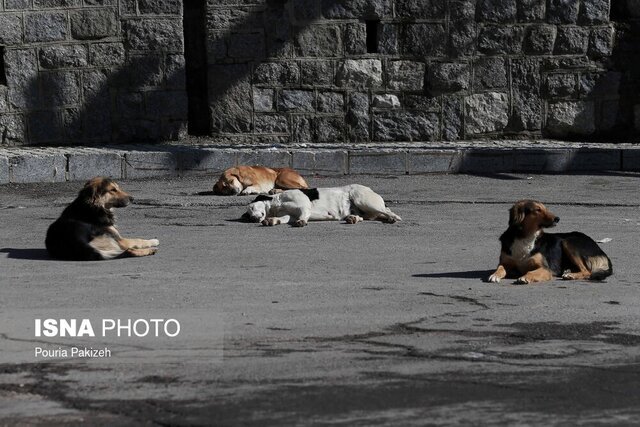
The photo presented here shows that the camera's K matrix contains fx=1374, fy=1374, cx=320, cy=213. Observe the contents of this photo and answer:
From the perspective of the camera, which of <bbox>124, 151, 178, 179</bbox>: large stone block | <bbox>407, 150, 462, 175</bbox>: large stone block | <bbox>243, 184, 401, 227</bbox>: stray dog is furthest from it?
<bbox>407, 150, 462, 175</bbox>: large stone block

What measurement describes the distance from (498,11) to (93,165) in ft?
20.6

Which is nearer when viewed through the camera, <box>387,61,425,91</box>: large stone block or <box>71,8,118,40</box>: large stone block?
<box>71,8,118,40</box>: large stone block

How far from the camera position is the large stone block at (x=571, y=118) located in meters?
19.9

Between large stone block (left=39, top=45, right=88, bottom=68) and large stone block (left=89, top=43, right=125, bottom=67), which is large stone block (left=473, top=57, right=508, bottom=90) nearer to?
large stone block (left=89, top=43, right=125, bottom=67)

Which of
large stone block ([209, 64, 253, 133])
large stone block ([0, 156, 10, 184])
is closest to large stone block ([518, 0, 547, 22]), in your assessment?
large stone block ([209, 64, 253, 133])

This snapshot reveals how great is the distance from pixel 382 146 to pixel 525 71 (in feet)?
8.36

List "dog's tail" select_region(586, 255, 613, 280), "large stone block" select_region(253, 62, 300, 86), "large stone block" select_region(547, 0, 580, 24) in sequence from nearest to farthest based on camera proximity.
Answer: "dog's tail" select_region(586, 255, 613, 280) → "large stone block" select_region(253, 62, 300, 86) → "large stone block" select_region(547, 0, 580, 24)

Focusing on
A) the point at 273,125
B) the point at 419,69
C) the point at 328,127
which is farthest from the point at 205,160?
the point at 419,69

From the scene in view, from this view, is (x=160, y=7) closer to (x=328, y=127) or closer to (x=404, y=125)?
(x=328, y=127)

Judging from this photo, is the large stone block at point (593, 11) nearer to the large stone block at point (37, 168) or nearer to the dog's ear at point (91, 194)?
the large stone block at point (37, 168)

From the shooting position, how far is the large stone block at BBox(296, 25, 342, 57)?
19.1 metres

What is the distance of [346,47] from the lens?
62.8 ft

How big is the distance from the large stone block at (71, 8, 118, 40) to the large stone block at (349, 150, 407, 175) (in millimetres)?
3718

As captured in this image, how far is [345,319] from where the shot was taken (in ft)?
29.7
